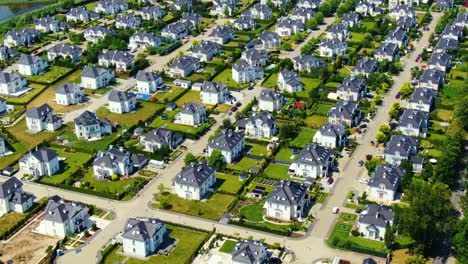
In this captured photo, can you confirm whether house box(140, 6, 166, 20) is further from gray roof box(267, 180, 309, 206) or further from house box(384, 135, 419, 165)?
gray roof box(267, 180, 309, 206)

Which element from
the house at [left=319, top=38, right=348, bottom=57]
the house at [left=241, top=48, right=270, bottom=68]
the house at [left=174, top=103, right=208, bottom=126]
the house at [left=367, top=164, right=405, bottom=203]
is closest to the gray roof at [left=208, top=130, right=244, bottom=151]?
the house at [left=174, top=103, right=208, bottom=126]

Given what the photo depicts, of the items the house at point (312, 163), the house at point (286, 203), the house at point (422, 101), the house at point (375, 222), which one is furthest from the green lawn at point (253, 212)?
the house at point (422, 101)

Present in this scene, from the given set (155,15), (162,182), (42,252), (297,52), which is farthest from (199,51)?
Answer: (42,252)

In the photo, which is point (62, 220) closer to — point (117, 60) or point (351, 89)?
point (351, 89)

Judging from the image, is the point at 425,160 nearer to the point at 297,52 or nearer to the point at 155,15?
the point at 297,52

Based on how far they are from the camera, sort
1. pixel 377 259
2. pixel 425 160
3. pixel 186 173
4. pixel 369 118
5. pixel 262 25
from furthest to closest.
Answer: pixel 262 25 < pixel 369 118 < pixel 425 160 < pixel 186 173 < pixel 377 259

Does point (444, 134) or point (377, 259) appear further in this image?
point (444, 134)

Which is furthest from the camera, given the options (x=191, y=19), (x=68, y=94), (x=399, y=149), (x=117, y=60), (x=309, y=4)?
(x=309, y=4)

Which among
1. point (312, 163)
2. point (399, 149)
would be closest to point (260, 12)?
point (399, 149)
